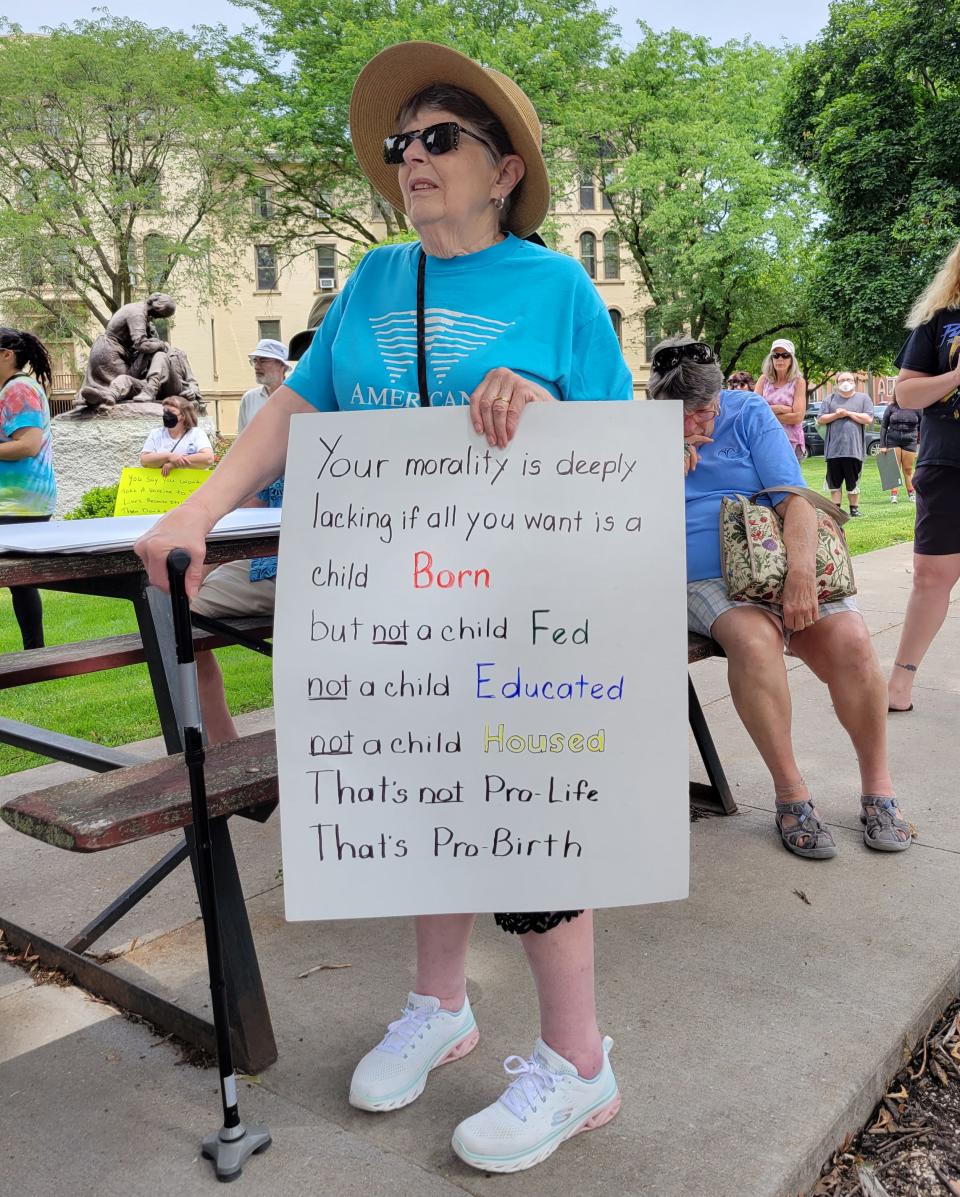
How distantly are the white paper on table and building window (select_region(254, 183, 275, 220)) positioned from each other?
30.2m

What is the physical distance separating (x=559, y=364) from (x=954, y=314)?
2.87m

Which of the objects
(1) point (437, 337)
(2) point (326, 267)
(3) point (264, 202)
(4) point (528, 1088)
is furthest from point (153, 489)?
(2) point (326, 267)

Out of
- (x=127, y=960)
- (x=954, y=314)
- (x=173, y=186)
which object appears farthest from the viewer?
(x=173, y=186)

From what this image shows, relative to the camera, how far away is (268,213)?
32.5 metres

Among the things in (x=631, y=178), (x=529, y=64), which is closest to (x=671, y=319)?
(x=631, y=178)

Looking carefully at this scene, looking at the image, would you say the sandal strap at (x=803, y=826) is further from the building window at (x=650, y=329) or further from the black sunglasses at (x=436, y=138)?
the building window at (x=650, y=329)

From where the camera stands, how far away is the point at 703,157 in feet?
102

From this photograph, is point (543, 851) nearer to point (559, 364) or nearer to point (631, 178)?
point (559, 364)

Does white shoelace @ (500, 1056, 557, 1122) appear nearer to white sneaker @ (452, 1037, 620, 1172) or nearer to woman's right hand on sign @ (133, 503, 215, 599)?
white sneaker @ (452, 1037, 620, 1172)

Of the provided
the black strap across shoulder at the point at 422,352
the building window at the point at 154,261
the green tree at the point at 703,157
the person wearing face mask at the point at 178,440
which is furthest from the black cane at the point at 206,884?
the green tree at the point at 703,157

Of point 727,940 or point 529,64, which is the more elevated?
point 529,64

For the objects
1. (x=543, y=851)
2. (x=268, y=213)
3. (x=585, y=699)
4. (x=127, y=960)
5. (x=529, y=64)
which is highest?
(x=529, y=64)

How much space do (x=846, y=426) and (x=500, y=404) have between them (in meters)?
12.3

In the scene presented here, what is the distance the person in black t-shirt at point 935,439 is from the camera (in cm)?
416
